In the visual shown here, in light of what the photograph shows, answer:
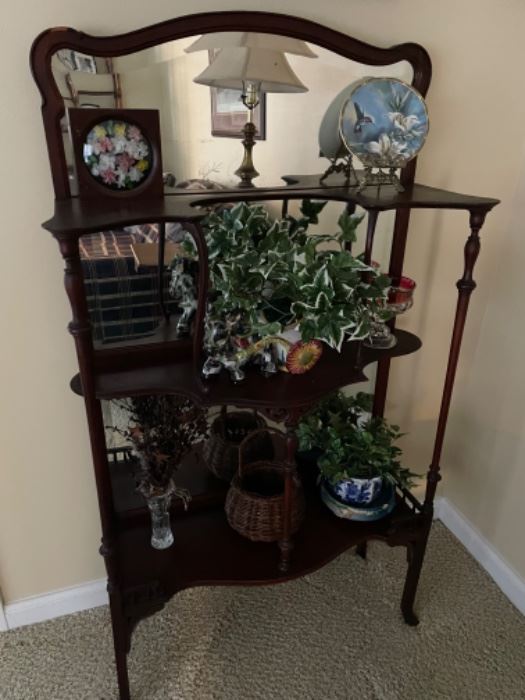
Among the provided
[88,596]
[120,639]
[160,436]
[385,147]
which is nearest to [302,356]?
[160,436]

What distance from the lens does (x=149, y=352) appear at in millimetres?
1143

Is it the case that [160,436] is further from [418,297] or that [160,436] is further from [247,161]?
[418,297]

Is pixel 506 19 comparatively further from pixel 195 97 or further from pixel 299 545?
pixel 299 545

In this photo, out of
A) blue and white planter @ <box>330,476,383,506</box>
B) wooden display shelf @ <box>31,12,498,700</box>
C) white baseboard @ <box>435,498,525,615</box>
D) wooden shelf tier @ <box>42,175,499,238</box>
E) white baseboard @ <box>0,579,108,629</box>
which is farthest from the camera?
white baseboard @ <box>435,498,525,615</box>

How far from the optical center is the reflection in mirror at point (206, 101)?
1.02 metres

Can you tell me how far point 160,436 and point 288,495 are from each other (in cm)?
32

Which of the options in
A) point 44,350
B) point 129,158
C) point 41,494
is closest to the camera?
point 129,158

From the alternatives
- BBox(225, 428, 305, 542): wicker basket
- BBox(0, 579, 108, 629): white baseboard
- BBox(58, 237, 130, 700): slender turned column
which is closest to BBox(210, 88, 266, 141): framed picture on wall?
BBox(58, 237, 130, 700): slender turned column

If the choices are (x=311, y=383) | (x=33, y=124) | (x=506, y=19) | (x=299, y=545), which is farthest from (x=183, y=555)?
(x=506, y=19)

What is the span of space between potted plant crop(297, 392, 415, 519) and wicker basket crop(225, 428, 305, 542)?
108 millimetres

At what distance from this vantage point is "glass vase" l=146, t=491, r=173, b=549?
4.08 feet

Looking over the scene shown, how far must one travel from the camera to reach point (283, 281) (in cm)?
105

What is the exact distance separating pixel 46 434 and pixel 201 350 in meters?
0.56

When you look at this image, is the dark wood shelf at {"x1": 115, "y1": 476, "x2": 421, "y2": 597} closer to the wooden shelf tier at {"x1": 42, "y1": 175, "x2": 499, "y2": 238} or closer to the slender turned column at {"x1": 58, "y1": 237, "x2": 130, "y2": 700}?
the slender turned column at {"x1": 58, "y1": 237, "x2": 130, "y2": 700}
